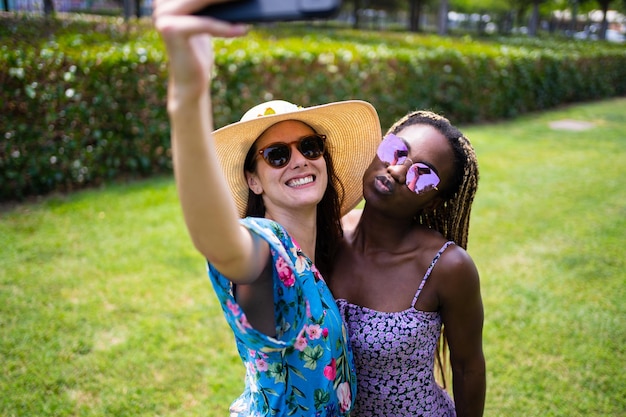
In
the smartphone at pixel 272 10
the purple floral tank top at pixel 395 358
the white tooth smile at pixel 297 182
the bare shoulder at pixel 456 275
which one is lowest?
the purple floral tank top at pixel 395 358

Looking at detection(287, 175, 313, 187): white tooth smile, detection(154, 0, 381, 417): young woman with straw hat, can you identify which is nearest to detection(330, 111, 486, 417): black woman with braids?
detection(154, 0, 381, 417): young woman with straw hat

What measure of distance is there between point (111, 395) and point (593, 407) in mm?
2994

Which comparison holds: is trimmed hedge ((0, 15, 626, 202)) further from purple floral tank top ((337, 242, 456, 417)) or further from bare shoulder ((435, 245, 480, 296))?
bare shoulder ((435, 245, 480, 296))

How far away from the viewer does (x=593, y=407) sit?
3398 mm

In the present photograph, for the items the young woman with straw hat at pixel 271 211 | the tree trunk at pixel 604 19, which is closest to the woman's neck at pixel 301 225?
the young woman with straw hat at pixel 271 211

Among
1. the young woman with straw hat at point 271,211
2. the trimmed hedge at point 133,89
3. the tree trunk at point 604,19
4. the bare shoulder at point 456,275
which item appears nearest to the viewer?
the young woman with straw hat at point 271,211

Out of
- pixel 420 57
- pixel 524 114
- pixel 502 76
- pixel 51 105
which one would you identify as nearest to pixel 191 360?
pixel 51 105

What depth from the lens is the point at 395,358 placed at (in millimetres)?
1902

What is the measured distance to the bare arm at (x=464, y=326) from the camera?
1837 millimetres

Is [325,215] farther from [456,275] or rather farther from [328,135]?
[456,275]

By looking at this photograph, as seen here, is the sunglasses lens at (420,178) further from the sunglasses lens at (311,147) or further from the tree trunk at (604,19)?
the tree trunk at (604,19)

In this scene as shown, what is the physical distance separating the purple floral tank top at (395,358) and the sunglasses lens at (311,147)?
1.71 feet

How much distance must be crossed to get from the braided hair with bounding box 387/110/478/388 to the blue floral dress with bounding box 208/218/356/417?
1.98 ft

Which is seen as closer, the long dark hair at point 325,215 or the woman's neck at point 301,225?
the woman's neck at point 301,225
